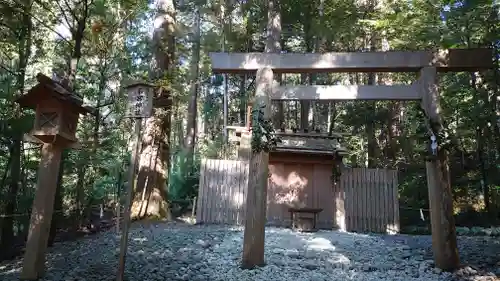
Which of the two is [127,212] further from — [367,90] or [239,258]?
[367,90]

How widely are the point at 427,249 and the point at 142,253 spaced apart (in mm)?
5337

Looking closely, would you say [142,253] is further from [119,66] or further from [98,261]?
[119,66]

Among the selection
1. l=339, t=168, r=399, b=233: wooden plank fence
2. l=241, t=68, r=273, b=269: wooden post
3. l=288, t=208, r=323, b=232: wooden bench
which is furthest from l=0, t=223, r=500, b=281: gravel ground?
l=339, t=168, r=399, b=233: wooden plank fence

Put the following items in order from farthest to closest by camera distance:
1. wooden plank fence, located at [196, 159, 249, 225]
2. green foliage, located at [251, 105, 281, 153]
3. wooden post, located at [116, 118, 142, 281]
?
wooden plank fence, located at [196, 159, 249, 225], green foliage, located at [251, 105, 281, 153], wooden post, located at [116, 118, 142, 281]

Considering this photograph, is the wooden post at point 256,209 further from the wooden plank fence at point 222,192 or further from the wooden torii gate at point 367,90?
the wooden plank fence at point 222,192

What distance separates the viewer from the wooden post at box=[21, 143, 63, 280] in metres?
5.04

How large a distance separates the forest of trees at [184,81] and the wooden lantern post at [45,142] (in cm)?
98

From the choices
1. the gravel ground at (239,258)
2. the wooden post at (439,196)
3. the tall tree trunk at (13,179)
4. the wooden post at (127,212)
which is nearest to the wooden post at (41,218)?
the gravel ground at (239,258)

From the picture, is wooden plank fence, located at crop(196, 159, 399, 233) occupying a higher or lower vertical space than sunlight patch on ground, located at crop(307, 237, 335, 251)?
higher

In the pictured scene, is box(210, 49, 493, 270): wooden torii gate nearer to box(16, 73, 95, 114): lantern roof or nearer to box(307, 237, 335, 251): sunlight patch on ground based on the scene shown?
box(307, 237, 335, 251): sunlight patch on ground

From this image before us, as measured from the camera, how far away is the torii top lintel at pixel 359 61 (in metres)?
6.49

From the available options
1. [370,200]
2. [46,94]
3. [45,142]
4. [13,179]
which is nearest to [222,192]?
[370,200]

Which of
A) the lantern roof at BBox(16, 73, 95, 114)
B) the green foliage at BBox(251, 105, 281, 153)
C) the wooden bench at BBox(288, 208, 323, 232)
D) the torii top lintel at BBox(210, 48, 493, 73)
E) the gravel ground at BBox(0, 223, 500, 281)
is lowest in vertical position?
the gravel ground at BBox(0, 223, 500, 281)

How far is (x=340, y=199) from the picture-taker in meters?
11.5
